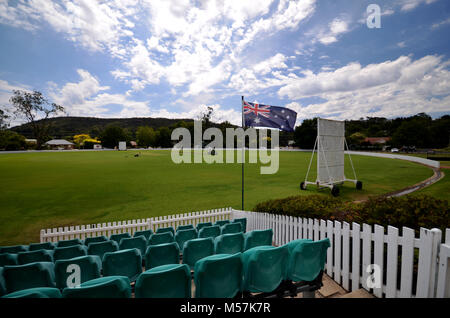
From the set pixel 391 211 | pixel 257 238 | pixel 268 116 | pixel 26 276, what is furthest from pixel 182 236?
pixel 268 116

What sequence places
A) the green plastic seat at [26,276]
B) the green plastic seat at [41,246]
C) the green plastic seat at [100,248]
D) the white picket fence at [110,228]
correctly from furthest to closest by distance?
the white picket fence at [110,228], the green plastic seat at [41,246], the green plastic seat at [100,248], the green plastic seat at [26,276]

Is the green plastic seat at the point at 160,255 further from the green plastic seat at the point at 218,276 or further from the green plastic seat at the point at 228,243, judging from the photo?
the green plastic seat at the point at 218,276

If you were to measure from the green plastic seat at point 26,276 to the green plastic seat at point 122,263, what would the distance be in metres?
0.68

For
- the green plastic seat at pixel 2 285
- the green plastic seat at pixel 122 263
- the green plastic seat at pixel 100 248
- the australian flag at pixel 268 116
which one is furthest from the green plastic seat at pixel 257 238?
the australian flag at pixel 268 116

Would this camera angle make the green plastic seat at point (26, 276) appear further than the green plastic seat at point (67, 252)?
No

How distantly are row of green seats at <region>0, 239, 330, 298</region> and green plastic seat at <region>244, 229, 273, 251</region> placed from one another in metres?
1.14

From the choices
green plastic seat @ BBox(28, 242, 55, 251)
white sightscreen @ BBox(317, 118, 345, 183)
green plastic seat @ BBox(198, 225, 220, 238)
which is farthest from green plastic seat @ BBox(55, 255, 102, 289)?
white sightscreen @ BBox(317, 118, 345, 183)

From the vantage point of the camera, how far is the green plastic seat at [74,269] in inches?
122

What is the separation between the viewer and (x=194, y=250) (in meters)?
3.95

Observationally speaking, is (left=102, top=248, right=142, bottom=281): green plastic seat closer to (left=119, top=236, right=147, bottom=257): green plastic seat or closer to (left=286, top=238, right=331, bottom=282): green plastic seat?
(left=119, top=236, right=147, bottom=257): green plastic seat

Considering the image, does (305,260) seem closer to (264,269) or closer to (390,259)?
(264,269)
